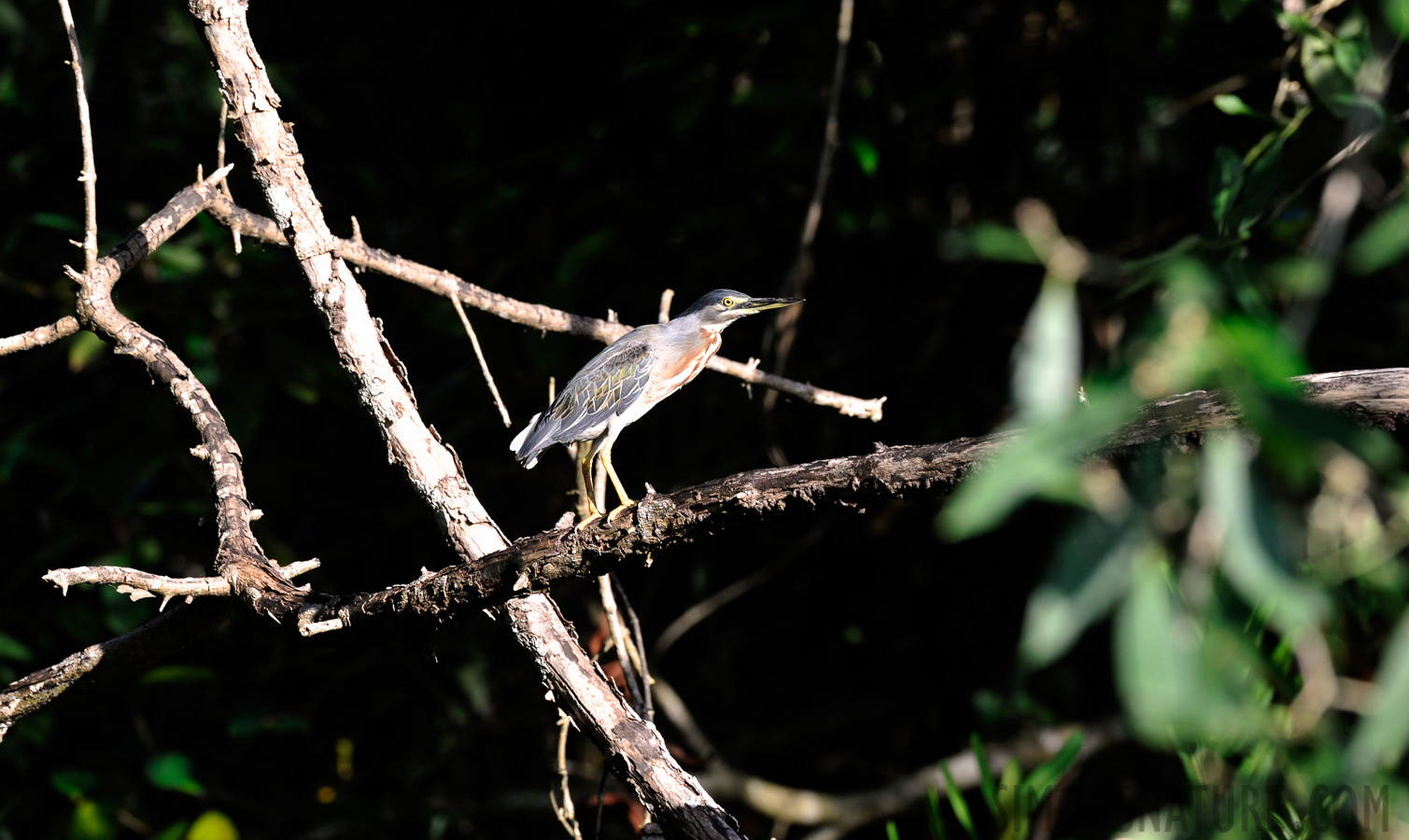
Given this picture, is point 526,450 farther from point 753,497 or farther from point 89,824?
point 89,824

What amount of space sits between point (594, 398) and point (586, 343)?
0.89m

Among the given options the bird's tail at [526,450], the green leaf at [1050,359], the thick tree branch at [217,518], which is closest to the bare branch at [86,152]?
the thick tree branch at [217,518]

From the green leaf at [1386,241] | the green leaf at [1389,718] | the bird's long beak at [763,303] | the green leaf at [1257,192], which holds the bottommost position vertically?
the green leaf at [1389,718]

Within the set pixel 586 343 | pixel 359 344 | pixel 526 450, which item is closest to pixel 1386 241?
pixel 359 344

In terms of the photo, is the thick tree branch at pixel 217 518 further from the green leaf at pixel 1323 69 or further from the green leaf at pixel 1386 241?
the green leaf at pixel 1323 69

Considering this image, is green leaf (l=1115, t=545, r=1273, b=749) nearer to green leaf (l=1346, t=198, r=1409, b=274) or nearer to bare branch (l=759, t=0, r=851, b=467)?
green leaf (l=1346, t=198, r=1409, b=274)

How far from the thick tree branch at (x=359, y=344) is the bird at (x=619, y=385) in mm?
507

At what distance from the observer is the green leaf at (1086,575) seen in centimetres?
75

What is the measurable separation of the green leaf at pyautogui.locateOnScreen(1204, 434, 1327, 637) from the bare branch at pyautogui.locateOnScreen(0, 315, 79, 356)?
2107 millimetres

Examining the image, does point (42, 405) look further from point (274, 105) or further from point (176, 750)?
point (274, 105)

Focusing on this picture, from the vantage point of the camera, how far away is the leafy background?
11.1 ft

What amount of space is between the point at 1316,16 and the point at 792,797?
298cm

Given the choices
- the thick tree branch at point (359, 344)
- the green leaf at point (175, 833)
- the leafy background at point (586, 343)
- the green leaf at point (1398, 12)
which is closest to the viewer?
the green leaf at point (1398, 12)

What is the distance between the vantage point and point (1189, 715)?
73 cm
